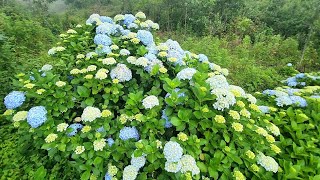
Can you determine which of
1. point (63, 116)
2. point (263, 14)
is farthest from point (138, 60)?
point (263, 14)

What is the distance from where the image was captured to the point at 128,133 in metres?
1.83

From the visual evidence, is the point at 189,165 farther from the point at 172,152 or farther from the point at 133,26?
the point at 133,26

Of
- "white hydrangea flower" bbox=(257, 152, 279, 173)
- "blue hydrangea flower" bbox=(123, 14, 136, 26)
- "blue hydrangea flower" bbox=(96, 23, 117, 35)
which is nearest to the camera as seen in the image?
"white hydrangea flower" bbox=(257, 152, 279, 173)

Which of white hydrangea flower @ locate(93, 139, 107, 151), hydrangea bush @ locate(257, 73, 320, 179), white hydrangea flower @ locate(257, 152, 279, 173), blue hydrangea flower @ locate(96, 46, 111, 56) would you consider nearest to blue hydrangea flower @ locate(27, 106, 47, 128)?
white hydrangea flower @ locate(93, 139, 107, 151)

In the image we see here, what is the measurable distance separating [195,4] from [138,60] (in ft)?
26.2

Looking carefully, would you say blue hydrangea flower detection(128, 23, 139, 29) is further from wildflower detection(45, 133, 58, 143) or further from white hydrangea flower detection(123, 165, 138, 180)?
white hydrangea flower detection(123, 165, 138, 180)

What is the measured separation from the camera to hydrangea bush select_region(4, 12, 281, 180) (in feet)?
5.73

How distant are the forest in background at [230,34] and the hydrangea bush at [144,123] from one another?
51.8 inches

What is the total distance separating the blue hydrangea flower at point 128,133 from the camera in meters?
1.82

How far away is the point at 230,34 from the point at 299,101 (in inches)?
244

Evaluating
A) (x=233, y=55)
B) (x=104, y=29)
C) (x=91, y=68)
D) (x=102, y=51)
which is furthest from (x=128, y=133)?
(x=233, y=55)

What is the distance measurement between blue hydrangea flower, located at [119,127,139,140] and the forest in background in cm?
186

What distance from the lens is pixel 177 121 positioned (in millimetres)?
1814

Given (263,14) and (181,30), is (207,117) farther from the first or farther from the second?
(263,14)
